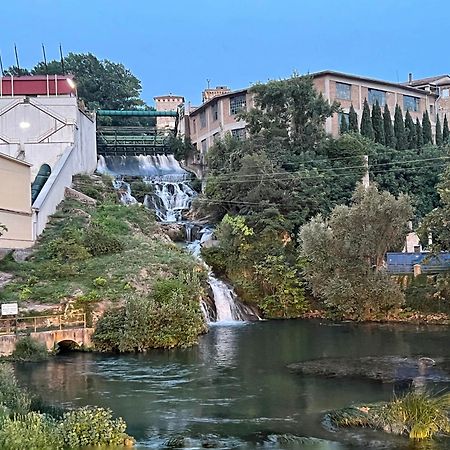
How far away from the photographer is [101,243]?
35625 mm

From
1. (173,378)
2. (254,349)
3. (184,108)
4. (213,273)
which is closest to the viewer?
(173,378)

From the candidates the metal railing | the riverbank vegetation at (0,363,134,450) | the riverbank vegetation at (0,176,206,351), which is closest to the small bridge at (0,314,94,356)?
the metal railing

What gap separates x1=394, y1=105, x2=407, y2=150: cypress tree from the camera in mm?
59344

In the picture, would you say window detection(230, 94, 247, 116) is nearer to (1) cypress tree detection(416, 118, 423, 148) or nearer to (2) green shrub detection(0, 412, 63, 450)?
(1) cypress tree detection(416, 118, 423, 148)

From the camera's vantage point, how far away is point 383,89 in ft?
203

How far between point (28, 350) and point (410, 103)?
50.1 m

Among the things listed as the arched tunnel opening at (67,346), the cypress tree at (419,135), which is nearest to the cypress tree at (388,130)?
the cypress tree at (419,135)

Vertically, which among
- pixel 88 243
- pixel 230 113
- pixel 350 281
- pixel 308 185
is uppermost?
pixel 230 113

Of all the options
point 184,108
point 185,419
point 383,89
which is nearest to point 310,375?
point 185,419

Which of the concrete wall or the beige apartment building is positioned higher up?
the beige apartment building

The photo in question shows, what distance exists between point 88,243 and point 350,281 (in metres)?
14.5

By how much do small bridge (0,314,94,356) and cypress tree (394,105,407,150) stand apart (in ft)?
130

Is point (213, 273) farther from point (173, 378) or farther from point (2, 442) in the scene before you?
point (2, 442)

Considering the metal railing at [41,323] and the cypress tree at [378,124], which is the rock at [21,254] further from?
the cypress tree at [378,124]
